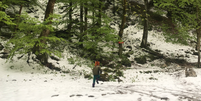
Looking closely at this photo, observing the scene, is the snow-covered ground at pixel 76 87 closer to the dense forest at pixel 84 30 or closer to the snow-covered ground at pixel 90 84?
the snow-covered ground at pixel 90 84

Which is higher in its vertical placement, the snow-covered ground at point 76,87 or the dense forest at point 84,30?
the dense forest at point 84,30

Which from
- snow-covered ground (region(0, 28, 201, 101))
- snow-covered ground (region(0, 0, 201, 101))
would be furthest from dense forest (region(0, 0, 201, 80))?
snow-covered ground (region(0, 28, 201, 101))

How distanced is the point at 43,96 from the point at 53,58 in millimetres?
7376

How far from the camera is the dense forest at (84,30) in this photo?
8.82 metres

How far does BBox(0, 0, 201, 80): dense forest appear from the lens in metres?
8.82

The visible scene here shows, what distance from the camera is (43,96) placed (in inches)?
214

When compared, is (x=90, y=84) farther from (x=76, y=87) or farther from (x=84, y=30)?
(x=84, y=30)

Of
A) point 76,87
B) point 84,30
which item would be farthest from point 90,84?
point 84,30

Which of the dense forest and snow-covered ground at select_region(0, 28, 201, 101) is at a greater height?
the dense forest

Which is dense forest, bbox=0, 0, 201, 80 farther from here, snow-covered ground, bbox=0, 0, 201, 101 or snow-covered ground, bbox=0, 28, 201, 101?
snow-covered ground, bbox=0, 28, 201, 101

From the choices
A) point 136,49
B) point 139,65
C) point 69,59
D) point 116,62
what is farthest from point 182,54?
point 69,59

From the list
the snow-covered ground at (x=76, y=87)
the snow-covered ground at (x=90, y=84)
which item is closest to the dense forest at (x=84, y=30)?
the snow-covered ground at (x=90, y=84)

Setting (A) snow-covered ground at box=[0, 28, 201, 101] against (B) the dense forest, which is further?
(B) the dense forest

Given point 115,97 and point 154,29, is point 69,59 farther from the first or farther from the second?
point 154,29
